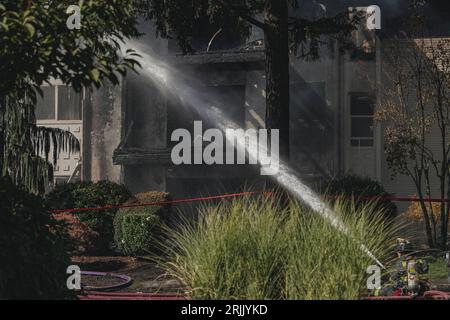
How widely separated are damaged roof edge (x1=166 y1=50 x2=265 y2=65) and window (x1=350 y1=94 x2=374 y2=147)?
3543 mm

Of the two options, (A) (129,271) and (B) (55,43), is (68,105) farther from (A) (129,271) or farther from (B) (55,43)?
(B) (55,43)

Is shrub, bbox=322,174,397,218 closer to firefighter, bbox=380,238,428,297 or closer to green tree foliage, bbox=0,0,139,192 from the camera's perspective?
firefighter, bbox=380,238,428,297

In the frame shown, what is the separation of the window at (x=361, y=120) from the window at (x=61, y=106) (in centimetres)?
994

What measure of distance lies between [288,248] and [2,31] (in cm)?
416

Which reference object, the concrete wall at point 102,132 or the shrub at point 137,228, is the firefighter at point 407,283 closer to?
the shrub at point 137,228

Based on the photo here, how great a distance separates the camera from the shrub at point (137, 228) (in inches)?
798

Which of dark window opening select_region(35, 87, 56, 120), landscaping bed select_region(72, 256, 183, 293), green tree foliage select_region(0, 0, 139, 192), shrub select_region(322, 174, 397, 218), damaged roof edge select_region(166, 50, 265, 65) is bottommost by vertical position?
landscaping bed select_region(72, 256, 183, 293)

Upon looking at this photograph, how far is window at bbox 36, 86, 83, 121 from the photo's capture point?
1154 inches

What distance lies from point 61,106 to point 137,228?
10.5 meters

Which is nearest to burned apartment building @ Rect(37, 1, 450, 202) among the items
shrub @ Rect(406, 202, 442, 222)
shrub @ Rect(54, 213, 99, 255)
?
shrub @ Rect(406, 202, 442, 222)

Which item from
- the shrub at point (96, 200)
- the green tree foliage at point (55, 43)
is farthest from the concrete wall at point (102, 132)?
the green tree foliage at point (55, 43)

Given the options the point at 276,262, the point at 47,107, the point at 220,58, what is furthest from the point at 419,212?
the point at 276,262
